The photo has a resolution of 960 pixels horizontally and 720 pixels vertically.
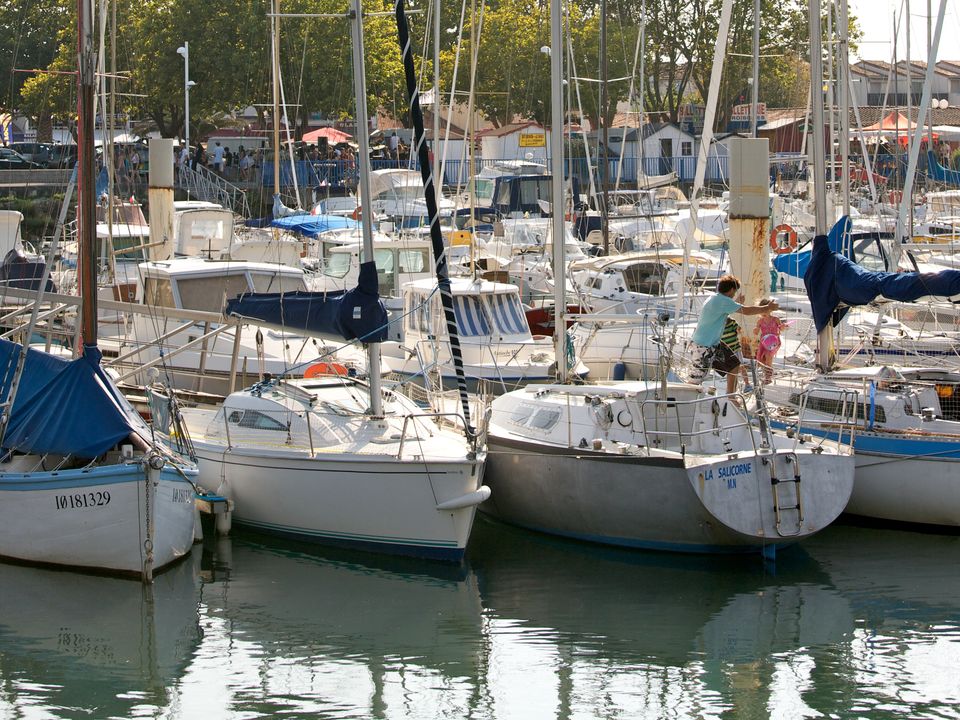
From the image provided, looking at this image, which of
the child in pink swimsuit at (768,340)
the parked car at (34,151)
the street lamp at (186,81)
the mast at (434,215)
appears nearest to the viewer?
the mast at (434,215)

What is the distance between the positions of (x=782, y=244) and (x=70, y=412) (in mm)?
17565

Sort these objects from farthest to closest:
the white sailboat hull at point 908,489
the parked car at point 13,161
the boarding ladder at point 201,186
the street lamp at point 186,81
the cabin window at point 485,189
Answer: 1. the street lamp at point 186,81
2. the parked car at point 13,161
3. the cabin window at point 485,189
4. the boarding ladder at point 201,186
5. the white sailboat hull at point 908,489

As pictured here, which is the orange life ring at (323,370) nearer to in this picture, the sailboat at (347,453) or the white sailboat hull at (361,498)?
the sailboat at (347,453)

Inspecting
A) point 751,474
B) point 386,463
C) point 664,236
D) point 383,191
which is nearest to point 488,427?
point 386,463

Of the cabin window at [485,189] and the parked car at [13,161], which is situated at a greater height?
the parked car at [13,161]

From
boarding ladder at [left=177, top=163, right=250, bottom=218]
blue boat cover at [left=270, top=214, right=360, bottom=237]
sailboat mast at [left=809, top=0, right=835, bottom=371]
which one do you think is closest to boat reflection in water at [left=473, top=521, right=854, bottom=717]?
sailboat mast at [left=809, top=0, right=835, bottom=371]

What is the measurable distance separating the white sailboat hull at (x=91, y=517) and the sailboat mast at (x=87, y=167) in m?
1.58

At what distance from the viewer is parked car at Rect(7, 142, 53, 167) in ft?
162

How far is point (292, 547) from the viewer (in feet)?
53.5

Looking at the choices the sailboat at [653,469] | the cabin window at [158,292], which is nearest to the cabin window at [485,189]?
the cabin window at [158,292]

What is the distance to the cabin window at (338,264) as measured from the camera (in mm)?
27359

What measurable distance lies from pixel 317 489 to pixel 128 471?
7.47ft

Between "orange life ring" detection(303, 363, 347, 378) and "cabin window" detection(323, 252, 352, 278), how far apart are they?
8.03 metres

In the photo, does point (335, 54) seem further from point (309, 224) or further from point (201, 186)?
point (309, 224)
